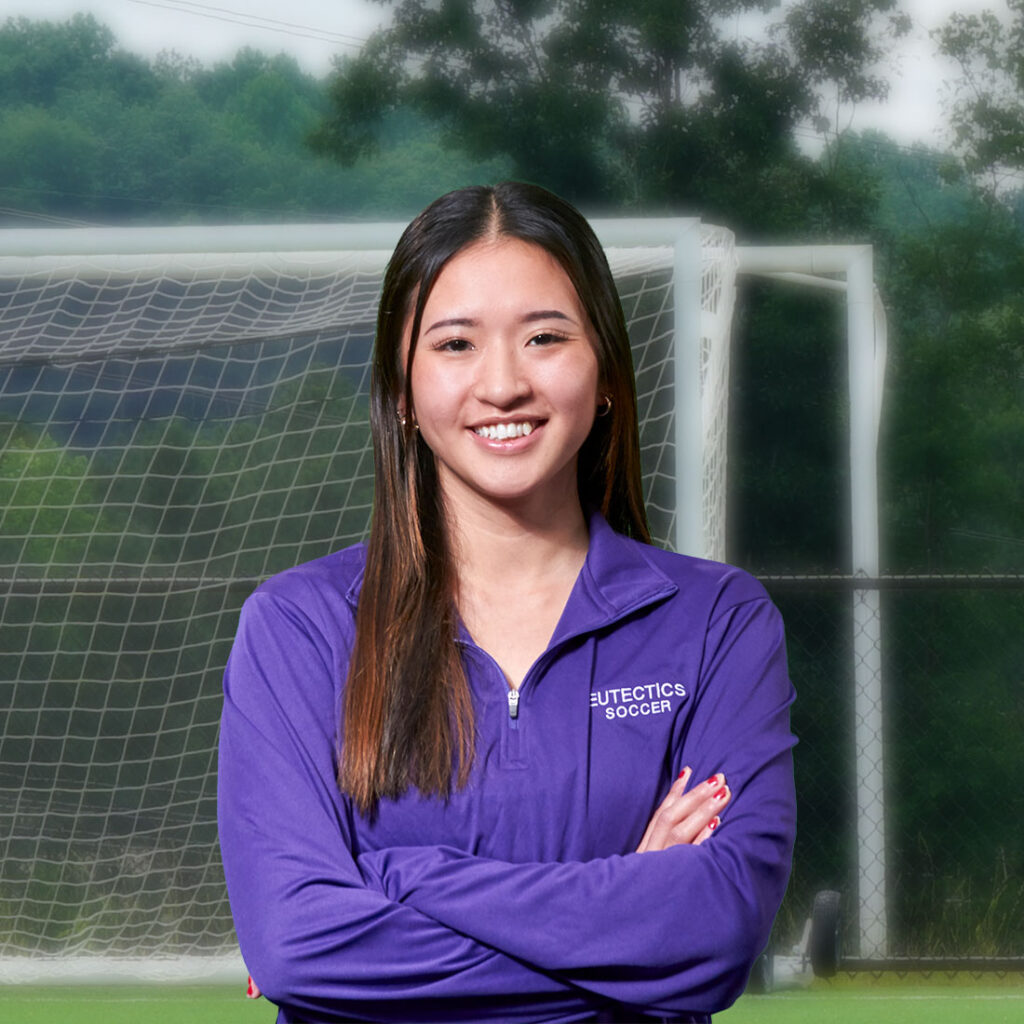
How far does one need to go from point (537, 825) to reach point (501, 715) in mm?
95

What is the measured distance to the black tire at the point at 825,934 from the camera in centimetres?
407

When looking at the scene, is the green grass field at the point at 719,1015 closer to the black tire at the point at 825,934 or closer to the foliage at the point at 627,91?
the black tire at the point at 825,934

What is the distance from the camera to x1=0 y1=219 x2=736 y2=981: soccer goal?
438 centimetres

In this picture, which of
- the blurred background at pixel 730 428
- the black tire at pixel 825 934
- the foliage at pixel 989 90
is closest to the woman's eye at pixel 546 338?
the black tire at pixel 825 934

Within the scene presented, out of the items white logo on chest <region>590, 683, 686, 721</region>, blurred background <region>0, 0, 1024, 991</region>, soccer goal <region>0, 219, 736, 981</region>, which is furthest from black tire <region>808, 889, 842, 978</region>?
white logo on chest <region>590, 683, 686, 721</region>

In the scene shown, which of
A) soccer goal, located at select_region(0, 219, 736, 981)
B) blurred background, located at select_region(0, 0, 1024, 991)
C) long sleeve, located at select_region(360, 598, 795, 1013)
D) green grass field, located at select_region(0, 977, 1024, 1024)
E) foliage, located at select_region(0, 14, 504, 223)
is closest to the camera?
long sleeve, located at select_region(360, 598, 795, 1013)

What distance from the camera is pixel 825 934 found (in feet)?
13.5

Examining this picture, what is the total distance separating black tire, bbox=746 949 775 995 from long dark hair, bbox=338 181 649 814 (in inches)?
114

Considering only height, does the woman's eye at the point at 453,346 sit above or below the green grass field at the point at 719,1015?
above

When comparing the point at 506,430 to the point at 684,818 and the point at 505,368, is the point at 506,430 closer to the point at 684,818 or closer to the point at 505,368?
the point at 505,368

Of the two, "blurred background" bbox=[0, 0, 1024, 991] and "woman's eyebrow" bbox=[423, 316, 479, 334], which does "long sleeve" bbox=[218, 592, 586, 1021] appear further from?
"blurred background" bbox=[0, 0, 1024, 991]

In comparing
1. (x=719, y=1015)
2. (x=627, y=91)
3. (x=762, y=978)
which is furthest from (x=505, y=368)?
(x=627, y=91)

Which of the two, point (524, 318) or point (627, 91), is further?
point (627, 91)

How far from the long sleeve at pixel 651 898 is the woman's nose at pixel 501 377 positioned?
1.00 ft
